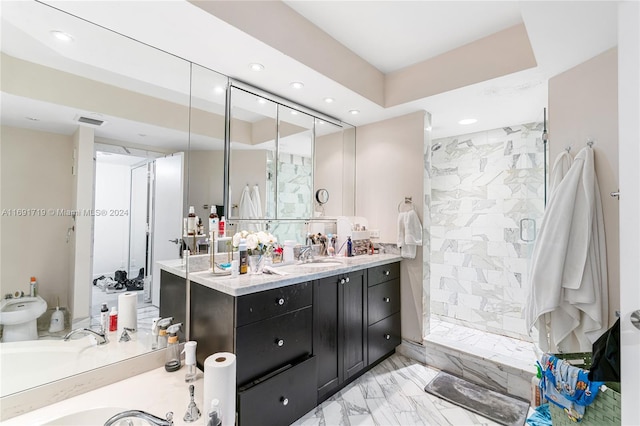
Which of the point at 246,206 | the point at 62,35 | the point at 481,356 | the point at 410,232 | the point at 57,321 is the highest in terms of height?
the point at 62,35

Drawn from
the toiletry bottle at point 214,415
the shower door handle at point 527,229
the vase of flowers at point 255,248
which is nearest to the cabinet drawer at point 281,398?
the toiletry bottle at point 214,415

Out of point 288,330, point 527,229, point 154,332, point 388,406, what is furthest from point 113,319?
point 527,229

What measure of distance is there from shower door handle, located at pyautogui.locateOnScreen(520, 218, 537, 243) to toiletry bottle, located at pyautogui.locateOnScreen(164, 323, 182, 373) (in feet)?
10.5

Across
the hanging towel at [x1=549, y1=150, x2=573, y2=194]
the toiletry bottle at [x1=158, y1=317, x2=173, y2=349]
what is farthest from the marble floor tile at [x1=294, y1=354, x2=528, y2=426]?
the hanging towel at [x1=549, y1=150, x2=573, y2=194]

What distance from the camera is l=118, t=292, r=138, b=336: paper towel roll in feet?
5.56

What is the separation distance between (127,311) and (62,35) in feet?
5.13

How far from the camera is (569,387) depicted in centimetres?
135

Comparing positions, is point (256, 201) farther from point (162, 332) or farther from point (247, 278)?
point (162, 332)

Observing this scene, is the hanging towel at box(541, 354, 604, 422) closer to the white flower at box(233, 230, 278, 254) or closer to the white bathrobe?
the white bathrobe

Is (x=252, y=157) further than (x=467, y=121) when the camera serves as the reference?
No

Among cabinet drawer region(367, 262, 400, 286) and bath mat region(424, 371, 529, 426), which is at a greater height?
cabinet drawer region(367, 262, 400, 286)

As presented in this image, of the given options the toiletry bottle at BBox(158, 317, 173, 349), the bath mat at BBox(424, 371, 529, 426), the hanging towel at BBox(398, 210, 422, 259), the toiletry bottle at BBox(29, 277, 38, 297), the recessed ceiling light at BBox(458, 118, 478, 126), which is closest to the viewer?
the toiletry bottle at BBox(29, 277, 38, 297)

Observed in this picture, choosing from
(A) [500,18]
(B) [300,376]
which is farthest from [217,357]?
(A) [500,18]

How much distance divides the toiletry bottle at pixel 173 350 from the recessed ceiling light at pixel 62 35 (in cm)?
173
